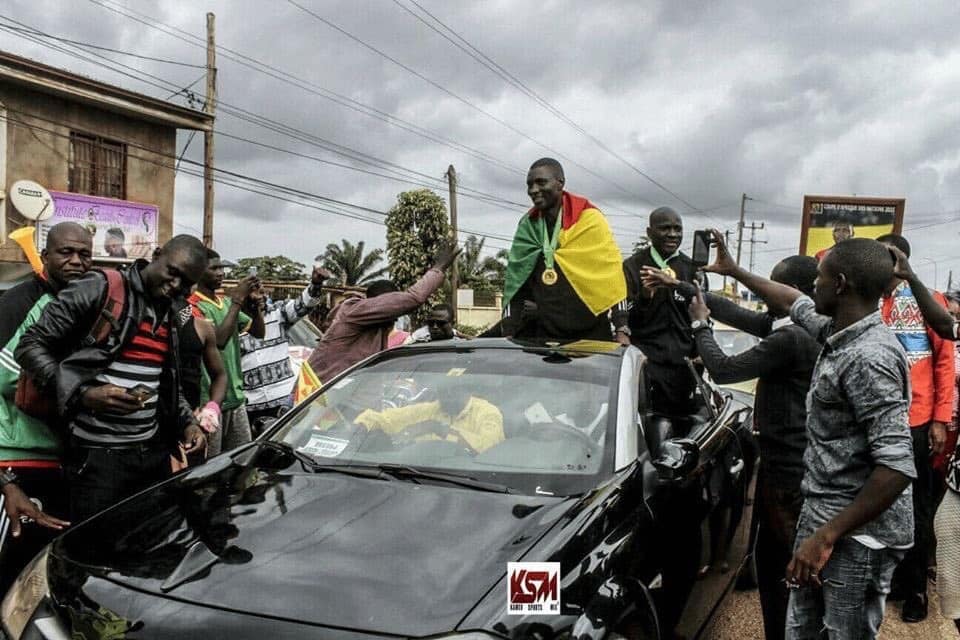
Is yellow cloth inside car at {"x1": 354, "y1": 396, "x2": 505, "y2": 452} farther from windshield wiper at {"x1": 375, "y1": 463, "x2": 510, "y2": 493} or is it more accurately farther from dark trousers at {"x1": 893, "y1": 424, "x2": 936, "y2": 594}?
dark trousers at {"x1": 893, "y1": 424, "x2": 936, "y2": 594}

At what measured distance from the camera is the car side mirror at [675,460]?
8.68ft

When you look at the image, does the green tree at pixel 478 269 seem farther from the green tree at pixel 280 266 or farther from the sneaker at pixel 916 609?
the sneaker at pixel 916 609

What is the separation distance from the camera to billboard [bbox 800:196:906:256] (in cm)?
697

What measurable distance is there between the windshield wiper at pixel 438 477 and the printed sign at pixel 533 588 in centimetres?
48

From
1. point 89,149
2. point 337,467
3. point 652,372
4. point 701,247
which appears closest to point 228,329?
point 337,467

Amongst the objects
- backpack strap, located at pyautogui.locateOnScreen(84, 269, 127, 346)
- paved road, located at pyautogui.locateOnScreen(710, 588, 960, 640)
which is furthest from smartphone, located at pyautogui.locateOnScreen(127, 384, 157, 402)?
paved road, located at pyautogui.locateOnScreen(710, 588, 960, 640)

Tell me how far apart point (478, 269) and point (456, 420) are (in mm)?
40031

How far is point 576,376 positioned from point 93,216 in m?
17.4

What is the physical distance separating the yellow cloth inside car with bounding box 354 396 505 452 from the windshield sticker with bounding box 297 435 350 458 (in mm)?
133

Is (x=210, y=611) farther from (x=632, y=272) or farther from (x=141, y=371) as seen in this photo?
(x=632, y=272)

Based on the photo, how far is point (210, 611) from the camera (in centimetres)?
181

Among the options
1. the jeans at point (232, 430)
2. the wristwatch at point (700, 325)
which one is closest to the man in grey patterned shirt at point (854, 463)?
the wristwatch at point (700, 325)

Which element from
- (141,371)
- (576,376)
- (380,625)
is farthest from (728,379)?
Result: (141,371)

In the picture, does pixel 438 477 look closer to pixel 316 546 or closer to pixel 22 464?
pixel 316 546
